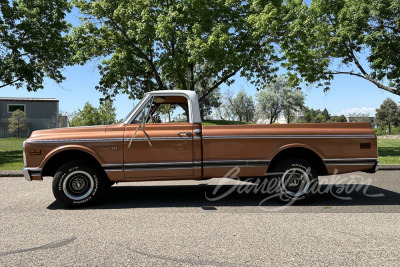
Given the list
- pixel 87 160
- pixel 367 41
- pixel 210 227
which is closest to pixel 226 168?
pixel 210 227

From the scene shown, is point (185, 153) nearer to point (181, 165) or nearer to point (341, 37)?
point (181, 165)

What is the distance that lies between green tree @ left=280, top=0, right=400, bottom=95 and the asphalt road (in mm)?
12417

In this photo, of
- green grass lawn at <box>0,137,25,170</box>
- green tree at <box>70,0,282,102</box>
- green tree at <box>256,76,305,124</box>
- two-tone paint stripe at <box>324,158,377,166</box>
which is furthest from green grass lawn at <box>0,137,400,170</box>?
green tree at <box>256,76,305,124</box>

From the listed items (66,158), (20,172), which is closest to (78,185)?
(66,158)

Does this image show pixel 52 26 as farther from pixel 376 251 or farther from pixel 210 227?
pixel 376 251

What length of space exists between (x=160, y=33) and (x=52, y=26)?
28.1 ft

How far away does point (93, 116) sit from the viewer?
178 ft

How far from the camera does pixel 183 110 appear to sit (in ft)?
19.7

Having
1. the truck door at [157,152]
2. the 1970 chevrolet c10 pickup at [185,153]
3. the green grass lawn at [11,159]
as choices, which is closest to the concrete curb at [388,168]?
the 1970 chevrolet c10 pickup at [185,153]

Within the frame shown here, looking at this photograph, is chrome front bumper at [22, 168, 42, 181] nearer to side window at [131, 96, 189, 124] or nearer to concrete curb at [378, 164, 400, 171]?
side window at [131, 96, 189, 124]

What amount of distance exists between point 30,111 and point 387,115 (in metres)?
71.0

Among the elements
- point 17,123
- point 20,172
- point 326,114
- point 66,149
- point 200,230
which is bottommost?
point 200,230

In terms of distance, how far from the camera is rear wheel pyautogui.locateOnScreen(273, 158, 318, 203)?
5.36 m

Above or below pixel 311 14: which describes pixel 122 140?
below
